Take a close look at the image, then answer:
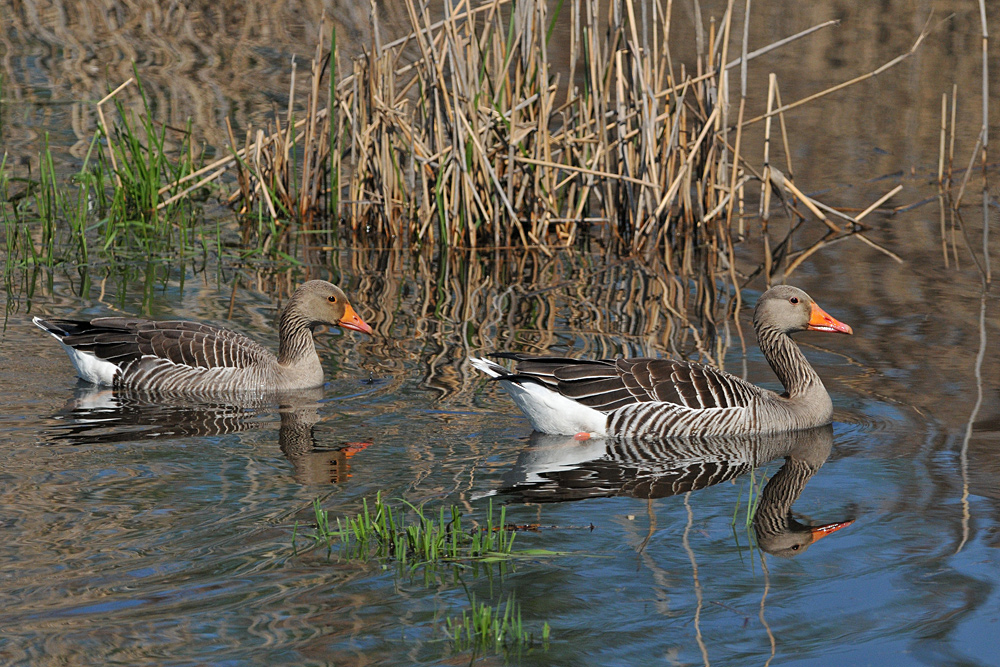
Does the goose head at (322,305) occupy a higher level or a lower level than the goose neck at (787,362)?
higher

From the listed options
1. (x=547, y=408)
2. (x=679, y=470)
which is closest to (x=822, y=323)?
(x=679, y=470)

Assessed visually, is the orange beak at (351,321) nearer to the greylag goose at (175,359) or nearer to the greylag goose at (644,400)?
the greylag goose at (175,359)

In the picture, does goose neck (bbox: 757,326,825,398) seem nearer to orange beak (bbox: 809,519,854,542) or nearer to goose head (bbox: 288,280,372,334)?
orange beak (bbox: 809,519,854,542)

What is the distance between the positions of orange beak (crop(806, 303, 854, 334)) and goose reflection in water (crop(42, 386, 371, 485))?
3628 millimetres

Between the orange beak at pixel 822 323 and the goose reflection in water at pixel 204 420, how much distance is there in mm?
3628

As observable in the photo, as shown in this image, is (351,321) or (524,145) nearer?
(351,321)

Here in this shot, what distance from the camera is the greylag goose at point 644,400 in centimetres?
912

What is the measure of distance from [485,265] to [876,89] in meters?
10.7

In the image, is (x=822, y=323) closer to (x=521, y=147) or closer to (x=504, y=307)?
(x=504, y=307)

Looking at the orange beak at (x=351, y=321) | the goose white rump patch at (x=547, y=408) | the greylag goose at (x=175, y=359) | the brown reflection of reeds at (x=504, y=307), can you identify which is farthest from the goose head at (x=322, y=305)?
the goose white rump patch at (x=547, y=408)

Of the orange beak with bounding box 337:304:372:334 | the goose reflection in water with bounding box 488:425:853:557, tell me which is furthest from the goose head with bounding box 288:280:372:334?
the goose reflection in water with bounding box 488:425:853:557

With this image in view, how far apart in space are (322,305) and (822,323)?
13.3ft

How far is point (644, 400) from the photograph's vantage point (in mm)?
9234

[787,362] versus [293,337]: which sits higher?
[293,337]
